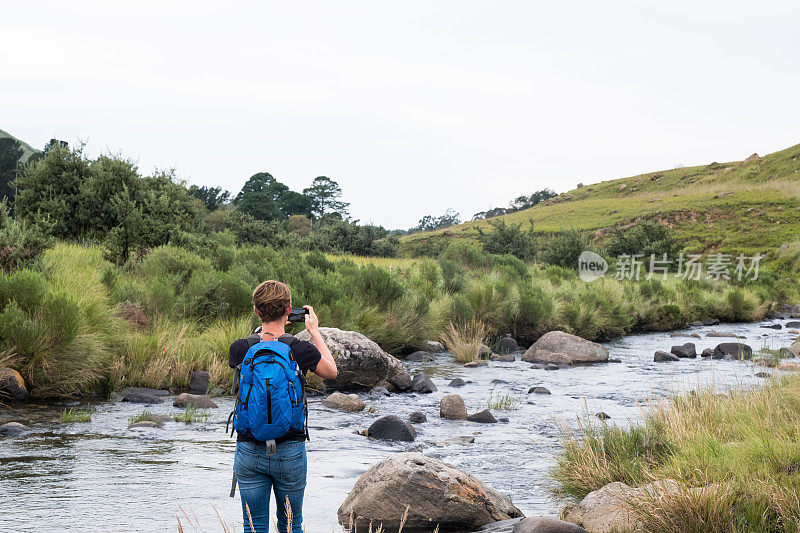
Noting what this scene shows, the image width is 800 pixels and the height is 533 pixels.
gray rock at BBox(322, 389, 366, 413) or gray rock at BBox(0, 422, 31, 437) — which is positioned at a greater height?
gray rock at BBox(0, 422, 31, 437)

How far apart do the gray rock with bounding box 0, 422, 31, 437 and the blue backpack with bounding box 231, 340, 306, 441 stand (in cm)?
512

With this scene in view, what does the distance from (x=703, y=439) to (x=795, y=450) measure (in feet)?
2.42

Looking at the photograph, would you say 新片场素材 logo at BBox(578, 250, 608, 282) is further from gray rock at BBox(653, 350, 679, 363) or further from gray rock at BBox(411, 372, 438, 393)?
gray rock at BBox(411, 372, 438, 393)

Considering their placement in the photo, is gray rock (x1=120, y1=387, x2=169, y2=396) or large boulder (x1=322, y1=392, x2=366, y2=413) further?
large boulder (x1=322, y1=392, x2=366, y2=413)

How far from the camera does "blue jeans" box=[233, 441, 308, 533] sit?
146 inches

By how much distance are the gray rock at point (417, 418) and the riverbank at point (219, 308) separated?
318cm

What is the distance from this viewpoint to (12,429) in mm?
7539

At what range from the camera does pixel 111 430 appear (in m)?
7.94

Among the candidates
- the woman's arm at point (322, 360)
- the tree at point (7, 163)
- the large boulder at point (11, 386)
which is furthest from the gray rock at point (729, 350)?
the tree at point (7, 163)

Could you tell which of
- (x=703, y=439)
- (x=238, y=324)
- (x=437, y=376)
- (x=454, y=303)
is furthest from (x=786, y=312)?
(x=703, y=439)

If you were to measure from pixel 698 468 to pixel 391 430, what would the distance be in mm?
4050

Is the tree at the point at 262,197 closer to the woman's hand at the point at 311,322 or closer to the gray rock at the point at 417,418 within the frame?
the gray rock at the point at 417,418

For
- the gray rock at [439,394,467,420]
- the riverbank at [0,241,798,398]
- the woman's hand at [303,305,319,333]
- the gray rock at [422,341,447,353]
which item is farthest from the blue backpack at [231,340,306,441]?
the gray rock at [422,341,447,353]

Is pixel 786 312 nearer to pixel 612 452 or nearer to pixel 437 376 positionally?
pixel 437 376
